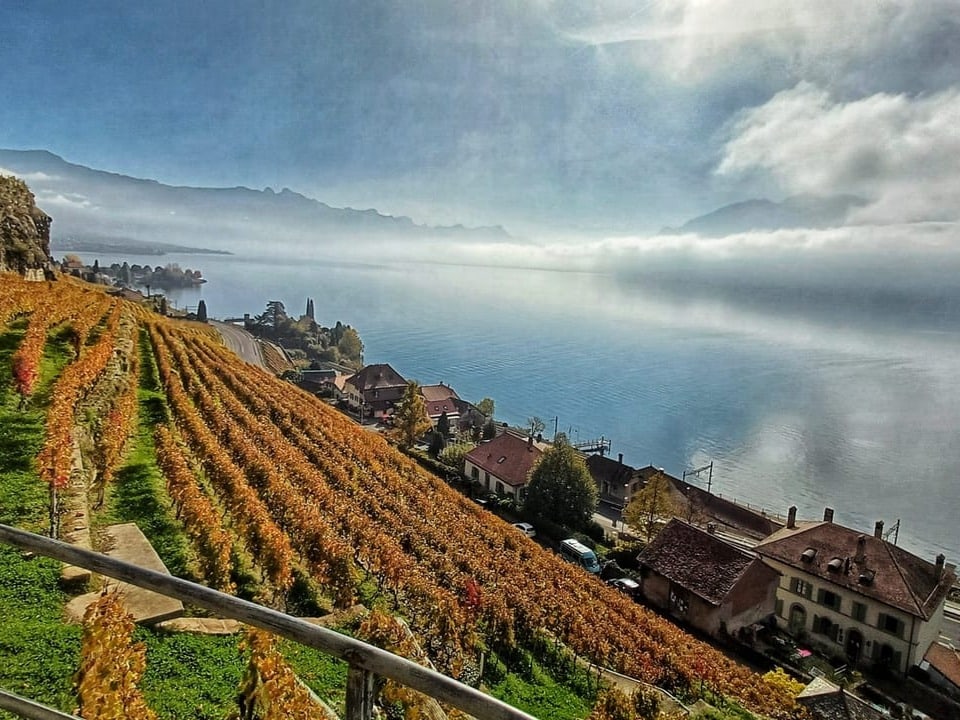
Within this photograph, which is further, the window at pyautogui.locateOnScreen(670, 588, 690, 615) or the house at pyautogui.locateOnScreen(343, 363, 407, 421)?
the house at pyautogui.locateOnScreen(343, 363, 407, 421)

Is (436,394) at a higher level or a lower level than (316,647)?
lower

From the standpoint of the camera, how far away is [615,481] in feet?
141

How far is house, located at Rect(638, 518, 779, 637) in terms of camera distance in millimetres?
20594

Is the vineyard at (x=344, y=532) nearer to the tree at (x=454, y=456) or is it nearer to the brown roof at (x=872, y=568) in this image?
the brown roof at (x=872, y=568)

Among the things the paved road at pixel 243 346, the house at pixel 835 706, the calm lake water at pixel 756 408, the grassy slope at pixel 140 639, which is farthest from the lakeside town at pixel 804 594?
the paved road at pixel 243 346

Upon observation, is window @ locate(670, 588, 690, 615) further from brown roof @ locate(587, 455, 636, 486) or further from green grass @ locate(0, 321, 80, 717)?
brown roof @ locate(587, 455, 636, 486)

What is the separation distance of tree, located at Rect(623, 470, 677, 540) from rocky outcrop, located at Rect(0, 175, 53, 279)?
39.5 m

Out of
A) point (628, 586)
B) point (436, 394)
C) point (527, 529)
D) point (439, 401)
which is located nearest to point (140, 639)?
point (628, 586)

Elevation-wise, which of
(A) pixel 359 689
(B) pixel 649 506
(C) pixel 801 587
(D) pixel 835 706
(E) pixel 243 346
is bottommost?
(C) pixel 801 587

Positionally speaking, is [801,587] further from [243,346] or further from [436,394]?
[243,346]

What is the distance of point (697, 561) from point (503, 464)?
16.2 meters

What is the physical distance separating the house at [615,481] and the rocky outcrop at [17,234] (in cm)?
4111

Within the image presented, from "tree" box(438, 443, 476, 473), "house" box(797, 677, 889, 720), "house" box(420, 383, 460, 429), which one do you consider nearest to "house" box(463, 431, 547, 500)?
"tree" box(438, 443, 476, 473)

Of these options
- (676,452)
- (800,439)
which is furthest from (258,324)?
(800,439)
